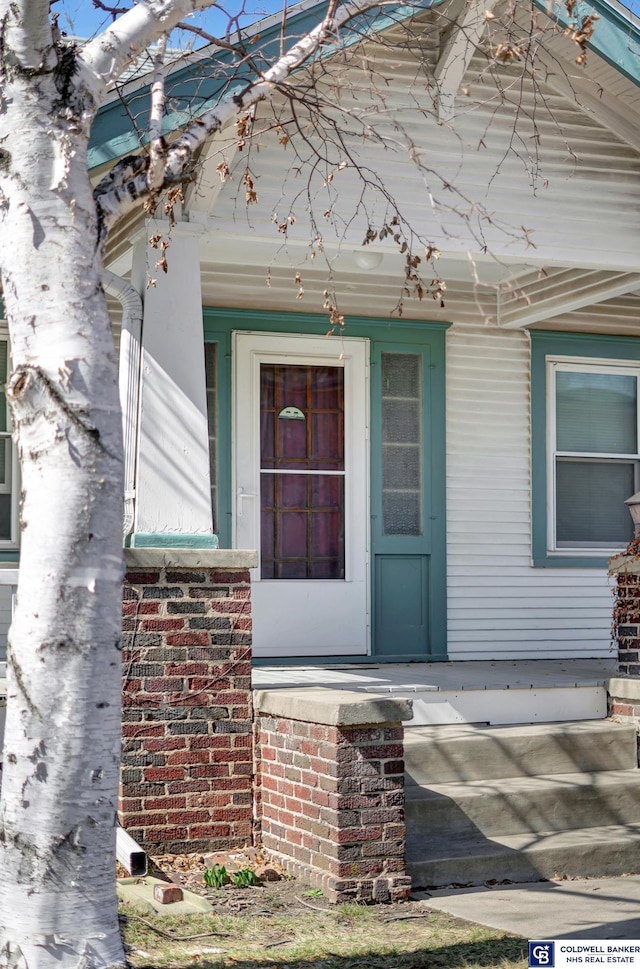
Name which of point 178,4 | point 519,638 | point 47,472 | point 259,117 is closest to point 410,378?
point 519,638

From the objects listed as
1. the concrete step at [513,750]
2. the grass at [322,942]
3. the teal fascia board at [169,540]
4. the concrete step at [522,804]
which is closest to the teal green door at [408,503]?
the concrete step at [513,750]

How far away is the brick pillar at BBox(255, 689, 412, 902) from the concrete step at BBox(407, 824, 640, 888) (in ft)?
0.86

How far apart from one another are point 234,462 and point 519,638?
9.18 feet

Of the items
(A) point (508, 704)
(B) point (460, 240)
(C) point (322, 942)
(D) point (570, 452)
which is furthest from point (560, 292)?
(C) point (322, 942)

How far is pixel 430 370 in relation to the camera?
9.69 metres

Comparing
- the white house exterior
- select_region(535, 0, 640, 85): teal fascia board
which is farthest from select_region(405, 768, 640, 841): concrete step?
select_region(535, 0, 640, 85): teal fascia board

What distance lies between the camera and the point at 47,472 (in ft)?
12.0

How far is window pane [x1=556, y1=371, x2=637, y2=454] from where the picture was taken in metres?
10.2

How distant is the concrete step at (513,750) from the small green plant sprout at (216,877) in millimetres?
1188

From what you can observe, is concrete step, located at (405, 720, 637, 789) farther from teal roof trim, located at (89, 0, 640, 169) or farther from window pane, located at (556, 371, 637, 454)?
teal roof trim, located at (89, 0, 640, 169)

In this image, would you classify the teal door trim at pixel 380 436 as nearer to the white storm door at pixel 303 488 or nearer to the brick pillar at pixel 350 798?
the white storm door at pixel 303 488

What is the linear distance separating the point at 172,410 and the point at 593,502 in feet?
15.6

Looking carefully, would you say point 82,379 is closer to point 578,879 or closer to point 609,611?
point 578,879

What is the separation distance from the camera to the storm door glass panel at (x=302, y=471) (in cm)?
917
